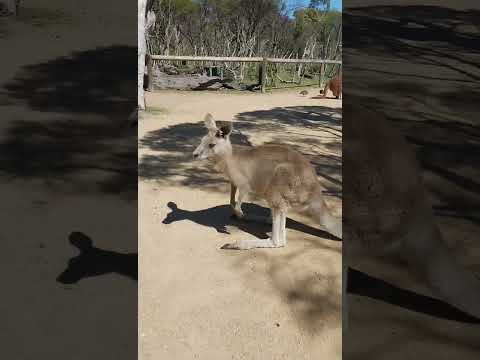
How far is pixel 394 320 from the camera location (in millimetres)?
1616

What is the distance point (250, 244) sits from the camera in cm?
227

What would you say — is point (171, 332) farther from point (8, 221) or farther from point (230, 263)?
point (8, 221)

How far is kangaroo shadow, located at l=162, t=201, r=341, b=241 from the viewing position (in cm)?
252

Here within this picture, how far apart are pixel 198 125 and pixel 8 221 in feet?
11.3

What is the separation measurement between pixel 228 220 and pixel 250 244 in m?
0.42

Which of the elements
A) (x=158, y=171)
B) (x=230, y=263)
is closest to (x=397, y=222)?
(x=230, y=263)

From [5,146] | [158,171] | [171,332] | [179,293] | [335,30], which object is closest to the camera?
[171,332]

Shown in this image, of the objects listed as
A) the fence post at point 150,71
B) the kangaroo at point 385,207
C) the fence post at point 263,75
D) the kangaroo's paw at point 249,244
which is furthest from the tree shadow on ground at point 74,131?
the fence post at point 263,75

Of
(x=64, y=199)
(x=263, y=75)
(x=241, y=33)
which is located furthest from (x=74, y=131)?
(x=241, y=33)

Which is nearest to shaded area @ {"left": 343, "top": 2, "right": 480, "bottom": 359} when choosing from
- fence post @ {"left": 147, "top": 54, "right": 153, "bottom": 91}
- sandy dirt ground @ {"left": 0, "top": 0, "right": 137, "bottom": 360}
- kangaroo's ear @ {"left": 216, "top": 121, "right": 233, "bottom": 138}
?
kangaroo's ear @ {"left": 216, "top": 121, "right": 233, "bottom": 138}

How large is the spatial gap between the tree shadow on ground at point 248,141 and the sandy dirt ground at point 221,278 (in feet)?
0.07

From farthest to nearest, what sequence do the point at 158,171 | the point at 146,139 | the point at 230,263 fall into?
the point at 146,139 → the point at 158,171 → the point at 230,263

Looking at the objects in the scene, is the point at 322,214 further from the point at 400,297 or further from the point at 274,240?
the point at 400,297

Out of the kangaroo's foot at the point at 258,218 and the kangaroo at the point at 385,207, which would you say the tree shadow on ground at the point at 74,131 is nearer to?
the kangaroo's foot at the point at 258,218
